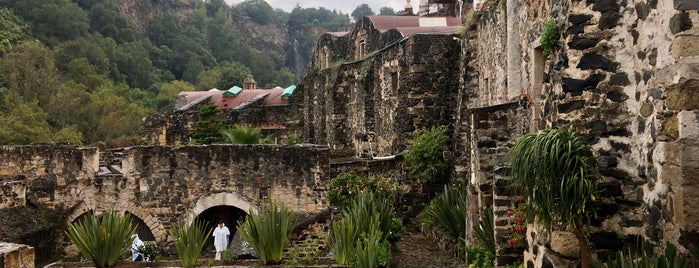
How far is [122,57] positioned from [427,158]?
6110cm

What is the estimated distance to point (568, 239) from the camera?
5.64m

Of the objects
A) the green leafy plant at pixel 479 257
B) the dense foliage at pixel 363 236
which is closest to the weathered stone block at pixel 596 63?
the green leafy plant at pixel 479 257

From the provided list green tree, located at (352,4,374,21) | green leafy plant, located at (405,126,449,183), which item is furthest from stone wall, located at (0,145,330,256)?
green tree, located at (352,4,374,21)

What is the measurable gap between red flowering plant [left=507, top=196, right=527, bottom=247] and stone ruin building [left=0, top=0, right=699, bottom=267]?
0.61 feet

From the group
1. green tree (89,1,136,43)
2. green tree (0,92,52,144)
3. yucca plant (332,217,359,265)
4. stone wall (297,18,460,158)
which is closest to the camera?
yucca plant (332,217,359,265)

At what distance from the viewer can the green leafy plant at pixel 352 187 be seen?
50.6ft

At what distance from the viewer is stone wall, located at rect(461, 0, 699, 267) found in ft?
15.7

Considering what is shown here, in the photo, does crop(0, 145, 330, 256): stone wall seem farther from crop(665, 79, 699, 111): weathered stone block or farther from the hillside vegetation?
the hillside vegetation

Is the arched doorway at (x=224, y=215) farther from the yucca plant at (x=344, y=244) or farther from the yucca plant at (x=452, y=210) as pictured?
the yucca plant at (x=344, y=244)

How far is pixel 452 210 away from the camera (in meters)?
12.2

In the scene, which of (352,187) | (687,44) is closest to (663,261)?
(687,44)

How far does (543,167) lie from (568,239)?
2.77ft

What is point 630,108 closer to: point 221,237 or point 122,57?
point 221,237

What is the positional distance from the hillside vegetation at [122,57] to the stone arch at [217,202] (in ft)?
75.2
